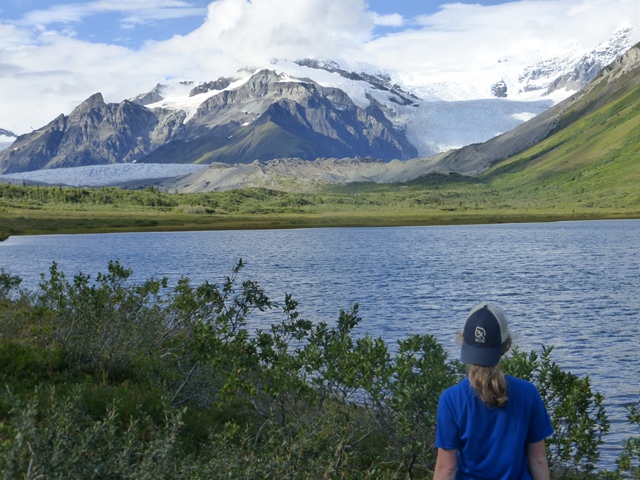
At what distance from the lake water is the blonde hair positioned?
2.08 metres

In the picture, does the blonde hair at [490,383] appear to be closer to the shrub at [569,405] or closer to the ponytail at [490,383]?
the ponytail at [490,383]

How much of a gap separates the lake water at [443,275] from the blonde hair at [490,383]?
6.81ft

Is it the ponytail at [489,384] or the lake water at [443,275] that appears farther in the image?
the lake water at [443,275]

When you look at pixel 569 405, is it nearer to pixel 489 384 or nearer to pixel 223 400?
pixel 489 384

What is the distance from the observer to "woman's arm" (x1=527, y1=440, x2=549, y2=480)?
7293 millimetres

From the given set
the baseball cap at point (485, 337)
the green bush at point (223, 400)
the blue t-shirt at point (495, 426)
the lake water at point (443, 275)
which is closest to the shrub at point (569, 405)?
the green bush at point (223, 400)

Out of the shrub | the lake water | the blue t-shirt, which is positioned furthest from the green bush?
the lake water

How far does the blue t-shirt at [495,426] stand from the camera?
7.18m

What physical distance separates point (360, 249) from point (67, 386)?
9403 cm

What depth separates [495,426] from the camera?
23.6 ft

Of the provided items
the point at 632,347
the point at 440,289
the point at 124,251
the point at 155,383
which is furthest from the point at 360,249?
the point at 155,383

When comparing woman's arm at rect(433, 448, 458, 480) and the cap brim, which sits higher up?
the cap brim

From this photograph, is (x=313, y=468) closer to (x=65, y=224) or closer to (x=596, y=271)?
(x=596, y=271)

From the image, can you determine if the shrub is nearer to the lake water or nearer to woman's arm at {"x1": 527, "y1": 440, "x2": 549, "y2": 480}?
the lake water
